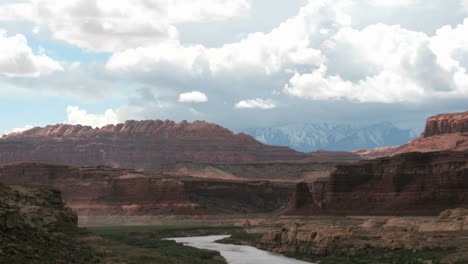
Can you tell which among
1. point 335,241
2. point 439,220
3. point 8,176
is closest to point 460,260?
point 335,241

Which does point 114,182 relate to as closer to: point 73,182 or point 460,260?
point 73,182

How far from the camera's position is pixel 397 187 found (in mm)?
135625

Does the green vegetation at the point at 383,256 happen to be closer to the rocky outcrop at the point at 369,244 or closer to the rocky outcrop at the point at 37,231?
the rocky outcrop at the point at 369,244

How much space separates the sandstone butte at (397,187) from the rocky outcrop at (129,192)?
33.0 metres

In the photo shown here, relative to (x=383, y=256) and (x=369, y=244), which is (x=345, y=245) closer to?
(x=369, y=244)

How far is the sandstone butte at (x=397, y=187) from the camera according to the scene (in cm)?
12750

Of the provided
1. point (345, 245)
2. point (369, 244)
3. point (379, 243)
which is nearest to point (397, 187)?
point (345, 245)

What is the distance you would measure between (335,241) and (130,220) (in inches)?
3849

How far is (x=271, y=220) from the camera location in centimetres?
14300

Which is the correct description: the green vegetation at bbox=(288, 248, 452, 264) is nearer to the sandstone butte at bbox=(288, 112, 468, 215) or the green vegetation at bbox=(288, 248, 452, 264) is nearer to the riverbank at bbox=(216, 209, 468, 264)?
the riverbank at bbox=(216, 209, 468, 264)

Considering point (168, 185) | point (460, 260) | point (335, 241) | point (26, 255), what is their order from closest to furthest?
point (26, 255) < point (460, 260) < point (335, 241) < point (168, 185)

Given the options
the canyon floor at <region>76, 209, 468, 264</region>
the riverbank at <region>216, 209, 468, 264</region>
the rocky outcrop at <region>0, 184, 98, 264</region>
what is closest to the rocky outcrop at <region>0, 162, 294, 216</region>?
the canyon floor at <region>76, 209, 468, 264</region>

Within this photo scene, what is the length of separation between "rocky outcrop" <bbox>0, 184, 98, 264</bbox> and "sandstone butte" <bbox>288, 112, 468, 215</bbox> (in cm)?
8236

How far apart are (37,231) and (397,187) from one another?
336ft
